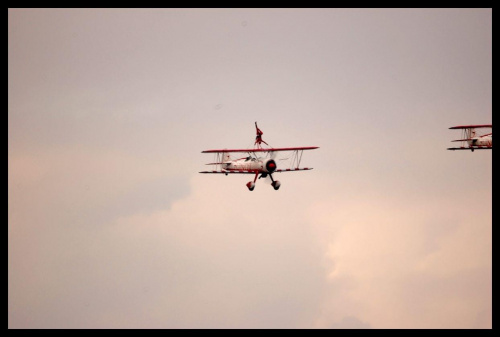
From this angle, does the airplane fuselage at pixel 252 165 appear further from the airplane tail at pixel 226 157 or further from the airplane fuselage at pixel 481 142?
the airplane fuselage at pixel 481 142

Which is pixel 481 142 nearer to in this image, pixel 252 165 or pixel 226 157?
pixel 252 165

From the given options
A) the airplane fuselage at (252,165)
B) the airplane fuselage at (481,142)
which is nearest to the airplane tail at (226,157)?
the airplane fuselage at (252,165)

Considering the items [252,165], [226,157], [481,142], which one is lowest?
[252,165]

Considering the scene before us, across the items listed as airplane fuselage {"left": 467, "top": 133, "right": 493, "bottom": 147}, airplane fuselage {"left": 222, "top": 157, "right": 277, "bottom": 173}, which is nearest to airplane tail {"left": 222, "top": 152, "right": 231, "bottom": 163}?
airplane fuselage {"left": 222, "top": 157, "right": 277, "bottom": 173}

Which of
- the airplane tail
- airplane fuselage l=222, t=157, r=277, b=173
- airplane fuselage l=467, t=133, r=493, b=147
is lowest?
airplane fuselage l=222, t=157, r=277, b=173

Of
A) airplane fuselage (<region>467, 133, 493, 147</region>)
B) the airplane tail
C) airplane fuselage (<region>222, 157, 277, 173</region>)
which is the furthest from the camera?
the airplane tail

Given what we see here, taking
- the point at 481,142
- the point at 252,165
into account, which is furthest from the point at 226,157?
the point at 481,142

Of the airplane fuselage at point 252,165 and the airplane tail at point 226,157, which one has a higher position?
the airplane tail at point 226,157

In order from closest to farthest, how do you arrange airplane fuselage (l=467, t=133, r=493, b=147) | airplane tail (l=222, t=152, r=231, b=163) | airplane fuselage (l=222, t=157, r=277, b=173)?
airplane fuselage (l=222, t=157, r=277, b=173) < airplane fuselage (l=467, t=133, r=493, b=147) < airplane tail (l=222, t=152, r=231, b=163)

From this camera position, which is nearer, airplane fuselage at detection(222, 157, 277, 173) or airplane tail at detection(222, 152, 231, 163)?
airplane fuselage at detection(222, 157, 277, 173)

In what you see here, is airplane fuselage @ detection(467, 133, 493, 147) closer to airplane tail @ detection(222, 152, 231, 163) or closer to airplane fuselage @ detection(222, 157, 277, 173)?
airplane fuselage @ detection(222, 157, 277, 173)

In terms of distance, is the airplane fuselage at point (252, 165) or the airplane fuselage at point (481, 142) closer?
the airplane fuselage at point (252, 165)
